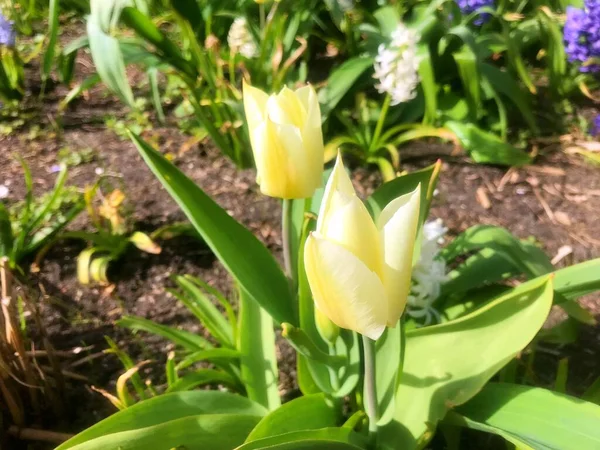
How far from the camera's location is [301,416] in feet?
2.81

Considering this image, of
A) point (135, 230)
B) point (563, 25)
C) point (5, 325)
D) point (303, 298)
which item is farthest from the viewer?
point (563, 25)

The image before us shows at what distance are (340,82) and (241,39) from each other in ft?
1.08

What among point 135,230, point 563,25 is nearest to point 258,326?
point 135,230

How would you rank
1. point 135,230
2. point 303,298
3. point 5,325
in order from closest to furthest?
point 303,298
point 5,325
point 135,230

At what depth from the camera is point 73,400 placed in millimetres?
1158

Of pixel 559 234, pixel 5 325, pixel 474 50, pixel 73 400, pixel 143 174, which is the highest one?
pixel 474 50

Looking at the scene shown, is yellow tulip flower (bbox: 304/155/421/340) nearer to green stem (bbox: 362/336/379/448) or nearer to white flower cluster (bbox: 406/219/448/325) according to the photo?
green stem (bbox: 362/336/379/448)

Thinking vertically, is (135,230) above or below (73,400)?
above

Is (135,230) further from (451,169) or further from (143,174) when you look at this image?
(451,169)

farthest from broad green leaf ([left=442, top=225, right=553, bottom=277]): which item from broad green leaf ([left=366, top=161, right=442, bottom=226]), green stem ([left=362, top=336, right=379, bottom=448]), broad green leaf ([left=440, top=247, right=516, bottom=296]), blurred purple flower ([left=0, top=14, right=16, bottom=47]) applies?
blurred purple flower ([left=0, top=14, right=16, bottom=47])

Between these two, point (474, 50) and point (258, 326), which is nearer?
point (258, 326)

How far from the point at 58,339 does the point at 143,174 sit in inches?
24.6

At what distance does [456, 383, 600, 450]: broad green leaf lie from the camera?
0.69m

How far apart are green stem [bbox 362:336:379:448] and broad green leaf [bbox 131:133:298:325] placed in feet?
0.73
